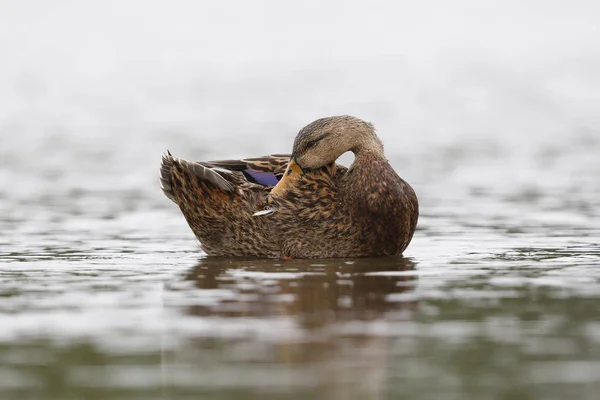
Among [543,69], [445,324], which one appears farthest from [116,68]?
[445,324]

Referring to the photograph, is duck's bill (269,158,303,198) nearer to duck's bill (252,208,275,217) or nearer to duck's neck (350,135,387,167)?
duck's bill (252,208,275,217)

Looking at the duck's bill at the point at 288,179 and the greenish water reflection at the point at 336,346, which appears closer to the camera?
the greenish water reflection at the point at 336,346

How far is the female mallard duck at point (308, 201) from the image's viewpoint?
8328 mm

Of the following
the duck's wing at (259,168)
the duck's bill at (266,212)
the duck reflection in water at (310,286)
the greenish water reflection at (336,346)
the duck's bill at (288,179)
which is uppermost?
the duck's wing at (259,168)

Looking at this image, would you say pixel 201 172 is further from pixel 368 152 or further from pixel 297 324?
pixel 297 324

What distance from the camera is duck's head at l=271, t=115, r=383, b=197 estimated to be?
8492 mm

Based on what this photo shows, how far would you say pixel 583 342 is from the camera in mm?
5188

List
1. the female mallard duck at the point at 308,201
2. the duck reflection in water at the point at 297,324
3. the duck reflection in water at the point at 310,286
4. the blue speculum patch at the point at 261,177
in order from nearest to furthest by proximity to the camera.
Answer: the duck reflection in water at the point at 297,324, the duck reflection in water at the point at 310,286, the female mallard duck at the point at 308,201, the blue speculum patch at the point at 261,177

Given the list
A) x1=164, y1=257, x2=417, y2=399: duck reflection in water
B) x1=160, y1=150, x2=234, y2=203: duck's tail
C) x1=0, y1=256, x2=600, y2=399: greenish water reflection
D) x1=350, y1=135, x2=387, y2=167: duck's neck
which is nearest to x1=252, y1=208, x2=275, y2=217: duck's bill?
x1=160, y1=150, x2=234, y2=203: duck's tail

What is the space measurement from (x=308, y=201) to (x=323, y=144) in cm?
47

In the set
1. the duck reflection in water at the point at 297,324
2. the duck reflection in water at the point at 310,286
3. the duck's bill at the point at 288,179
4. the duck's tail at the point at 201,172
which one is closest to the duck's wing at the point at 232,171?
the duck's tail at the point at 201,172

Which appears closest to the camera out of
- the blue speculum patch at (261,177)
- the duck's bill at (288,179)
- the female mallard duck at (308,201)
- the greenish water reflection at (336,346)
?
the greenish water reflection at (336,346)

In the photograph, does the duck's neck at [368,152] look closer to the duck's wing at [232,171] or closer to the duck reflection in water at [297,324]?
→ the duck's wing at [232,171]

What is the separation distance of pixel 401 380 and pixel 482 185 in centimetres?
901
